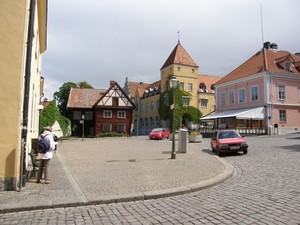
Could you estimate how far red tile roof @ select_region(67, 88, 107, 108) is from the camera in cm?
5278

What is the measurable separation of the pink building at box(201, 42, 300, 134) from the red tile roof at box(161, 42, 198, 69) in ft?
52.5

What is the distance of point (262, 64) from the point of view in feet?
126

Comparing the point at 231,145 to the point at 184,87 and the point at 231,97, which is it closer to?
the point at 231,97

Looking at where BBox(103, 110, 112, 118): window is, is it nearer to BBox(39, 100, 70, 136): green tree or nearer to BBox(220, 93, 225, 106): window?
BBox(39, 100, 70, 136): green tree

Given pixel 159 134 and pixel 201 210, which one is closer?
pixel 201 210

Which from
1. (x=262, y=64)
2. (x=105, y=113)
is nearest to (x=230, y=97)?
(x=262, y=64)

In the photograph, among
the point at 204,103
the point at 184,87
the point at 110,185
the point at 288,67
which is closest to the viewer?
the point at 110,185

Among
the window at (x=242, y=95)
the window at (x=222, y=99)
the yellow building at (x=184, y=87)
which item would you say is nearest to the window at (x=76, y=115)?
the yellow building at (x=184, y=87)

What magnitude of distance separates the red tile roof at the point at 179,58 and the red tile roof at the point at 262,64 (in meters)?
14.2

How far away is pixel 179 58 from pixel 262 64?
71.5 ft

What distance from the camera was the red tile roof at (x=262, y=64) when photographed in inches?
1490

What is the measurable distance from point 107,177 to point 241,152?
1068cm

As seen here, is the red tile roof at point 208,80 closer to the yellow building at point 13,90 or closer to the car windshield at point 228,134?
the car windshield at point 228,134

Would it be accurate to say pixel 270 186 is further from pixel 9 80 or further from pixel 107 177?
pixel 9 80
